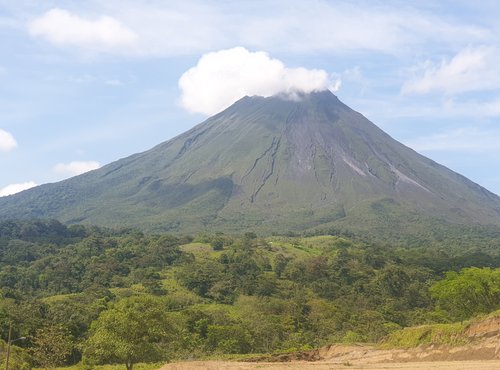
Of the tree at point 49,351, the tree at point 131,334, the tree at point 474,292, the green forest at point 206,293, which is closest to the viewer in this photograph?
the tree at point 131,334

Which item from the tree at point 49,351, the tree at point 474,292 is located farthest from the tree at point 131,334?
the tree at point 474,292

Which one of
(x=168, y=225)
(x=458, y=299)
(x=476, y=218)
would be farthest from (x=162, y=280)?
(x=476, y=218)

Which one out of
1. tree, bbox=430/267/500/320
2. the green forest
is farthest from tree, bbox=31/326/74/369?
tree, bbox=430/267/500/320

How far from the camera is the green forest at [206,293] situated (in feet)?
131

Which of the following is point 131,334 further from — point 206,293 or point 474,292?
point 206,293

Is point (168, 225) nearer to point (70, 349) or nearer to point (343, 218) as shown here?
point (343, 218)

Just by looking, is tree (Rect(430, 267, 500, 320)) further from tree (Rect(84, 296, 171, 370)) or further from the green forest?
tree (Rect(84, 296, 171, 370))

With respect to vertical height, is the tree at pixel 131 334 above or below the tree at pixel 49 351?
above

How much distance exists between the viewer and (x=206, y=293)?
3078 inches

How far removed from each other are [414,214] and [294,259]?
85.8 metres

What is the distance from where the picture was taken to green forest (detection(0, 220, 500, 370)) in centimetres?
4003

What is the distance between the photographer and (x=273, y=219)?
17050 centimetres

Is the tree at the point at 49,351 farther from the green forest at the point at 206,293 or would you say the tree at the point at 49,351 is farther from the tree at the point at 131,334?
the tree at the point at 131,334

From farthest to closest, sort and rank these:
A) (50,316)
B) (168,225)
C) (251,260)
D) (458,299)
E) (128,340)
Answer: (168,225) < (251,260) < (50,316) < (458,299) < (128,340)
